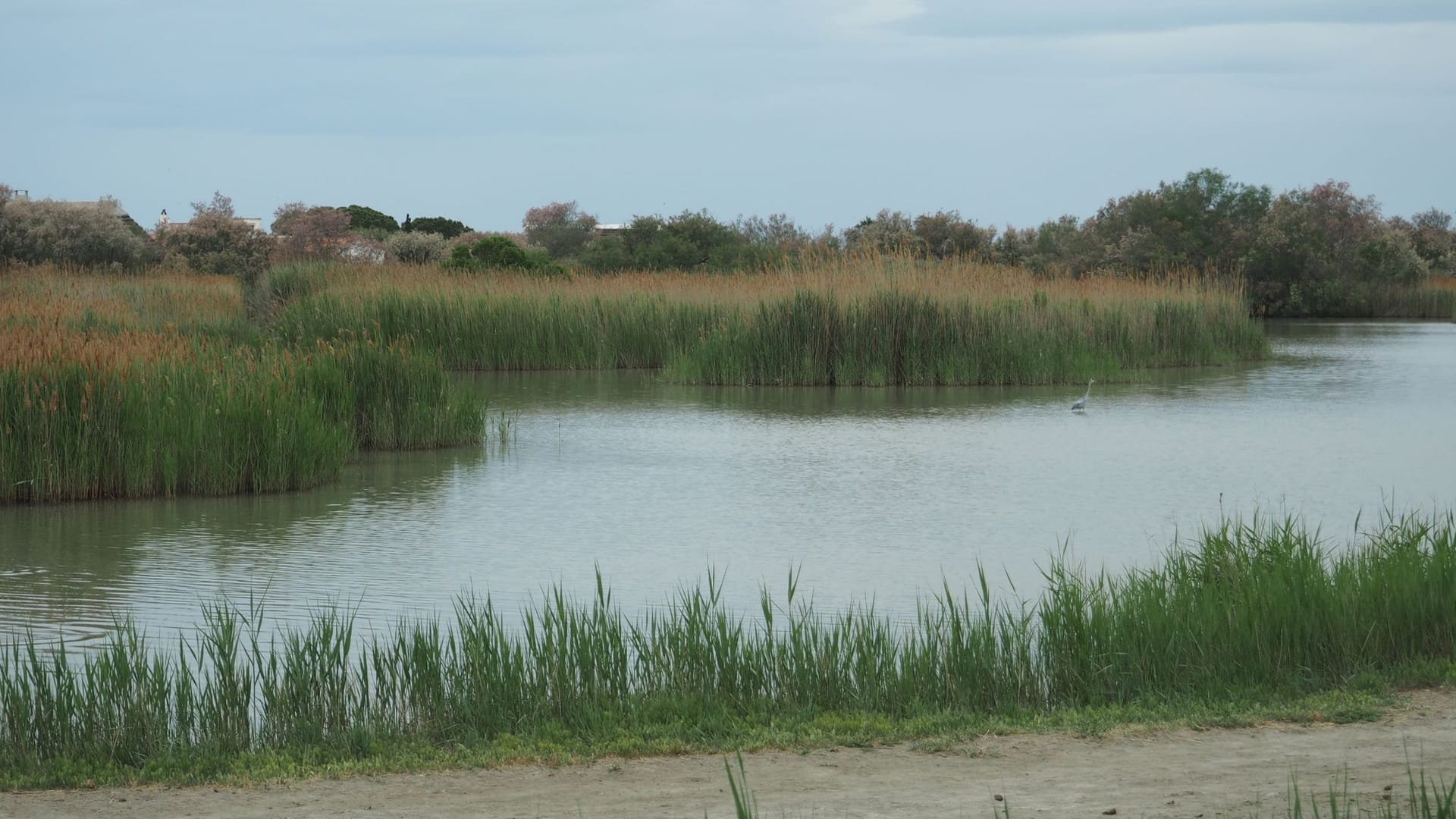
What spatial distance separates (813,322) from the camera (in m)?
20.3

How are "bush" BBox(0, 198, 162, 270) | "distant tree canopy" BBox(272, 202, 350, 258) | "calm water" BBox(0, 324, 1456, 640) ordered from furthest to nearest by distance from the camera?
"distant tree canopy" BBox(272, 202, 350, 258)
"bush" BBox(0, 198, 162, 270)
"calm water" BBox(0, 324, 1456, 640)

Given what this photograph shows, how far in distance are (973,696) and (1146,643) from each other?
0.73 m

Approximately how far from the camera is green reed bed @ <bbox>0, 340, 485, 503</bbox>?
34.1 ft

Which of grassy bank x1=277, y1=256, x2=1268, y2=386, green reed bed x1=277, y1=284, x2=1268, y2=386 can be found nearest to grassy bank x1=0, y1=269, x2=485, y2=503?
grassy bank x1=277, y1=256, x2=1268, y2=386

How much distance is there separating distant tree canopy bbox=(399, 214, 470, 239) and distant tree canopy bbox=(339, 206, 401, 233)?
1082mm

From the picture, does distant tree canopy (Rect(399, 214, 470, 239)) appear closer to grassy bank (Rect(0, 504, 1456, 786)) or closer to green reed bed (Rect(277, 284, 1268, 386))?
green reed bed (Rect(277, 284, 1268, 386))

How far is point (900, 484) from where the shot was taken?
11391 mm

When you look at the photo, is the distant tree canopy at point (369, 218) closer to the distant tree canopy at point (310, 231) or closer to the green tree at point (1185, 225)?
the distant tree canopy at point (310, 231)

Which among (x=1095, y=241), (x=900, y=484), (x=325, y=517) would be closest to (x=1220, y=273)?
(x=1095, y=241)

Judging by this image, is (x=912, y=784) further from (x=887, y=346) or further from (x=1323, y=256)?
→ (x=1323, y=256)

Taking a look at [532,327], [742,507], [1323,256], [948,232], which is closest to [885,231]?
[948,232]

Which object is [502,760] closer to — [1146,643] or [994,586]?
[1146,643]

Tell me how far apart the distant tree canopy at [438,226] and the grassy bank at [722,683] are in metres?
Result: 60.8

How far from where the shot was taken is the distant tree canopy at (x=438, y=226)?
65438 millimetres
